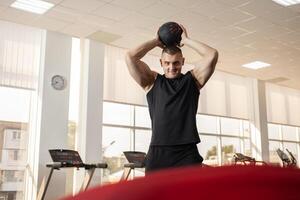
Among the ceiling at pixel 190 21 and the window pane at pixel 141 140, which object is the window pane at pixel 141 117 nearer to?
the window pane at pixel 141 140

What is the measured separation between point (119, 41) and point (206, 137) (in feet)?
12.2

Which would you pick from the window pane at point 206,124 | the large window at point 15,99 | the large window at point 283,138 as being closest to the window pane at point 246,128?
the large window at point 283,138

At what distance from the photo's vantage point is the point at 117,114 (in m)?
8.42

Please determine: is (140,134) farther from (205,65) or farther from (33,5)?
(205,65)

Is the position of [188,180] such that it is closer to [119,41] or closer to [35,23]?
[35,23]

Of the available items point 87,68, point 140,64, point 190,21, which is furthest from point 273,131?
point 140,64

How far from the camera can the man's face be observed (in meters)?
2.20

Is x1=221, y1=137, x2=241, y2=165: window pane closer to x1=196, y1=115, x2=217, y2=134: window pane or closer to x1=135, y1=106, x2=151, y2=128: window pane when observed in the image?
x1=196, y1=115, x2=217, y2=134: window pane

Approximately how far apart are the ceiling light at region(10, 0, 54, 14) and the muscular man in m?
4.40

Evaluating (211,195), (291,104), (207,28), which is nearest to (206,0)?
(207,28)

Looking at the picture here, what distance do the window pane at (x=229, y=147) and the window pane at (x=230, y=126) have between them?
7.0 inches

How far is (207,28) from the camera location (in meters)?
7.21

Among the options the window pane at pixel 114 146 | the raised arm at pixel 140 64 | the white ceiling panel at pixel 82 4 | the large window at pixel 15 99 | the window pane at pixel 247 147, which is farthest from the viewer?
the window pane at pixel 247 147

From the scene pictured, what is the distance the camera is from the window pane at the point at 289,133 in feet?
40.2
